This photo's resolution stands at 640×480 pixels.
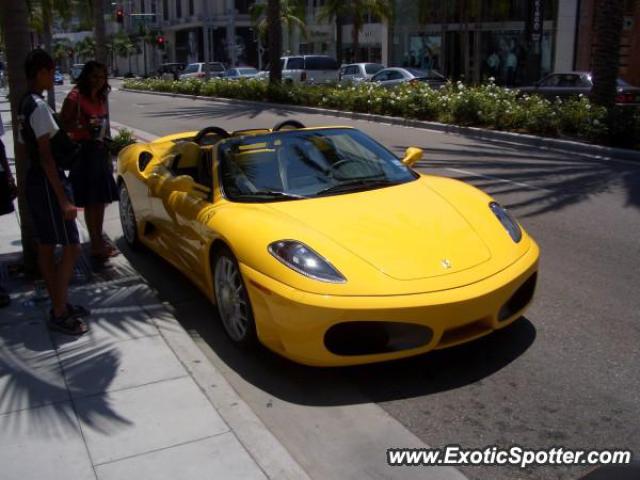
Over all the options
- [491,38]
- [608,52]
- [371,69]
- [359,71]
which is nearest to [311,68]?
[359,71]

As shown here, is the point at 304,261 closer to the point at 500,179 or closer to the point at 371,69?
the point at 500,179

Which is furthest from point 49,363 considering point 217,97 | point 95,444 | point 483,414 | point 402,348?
point 217,97

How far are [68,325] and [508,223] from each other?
2.98 m

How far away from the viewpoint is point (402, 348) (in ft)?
12.9

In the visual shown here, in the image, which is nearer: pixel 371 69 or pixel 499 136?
pixel 499 136

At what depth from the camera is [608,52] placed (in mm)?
14438

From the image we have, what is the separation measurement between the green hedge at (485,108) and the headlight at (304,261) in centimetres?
1025

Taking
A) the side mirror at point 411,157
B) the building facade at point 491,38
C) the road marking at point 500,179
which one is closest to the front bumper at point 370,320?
the side mirror at point 411,157

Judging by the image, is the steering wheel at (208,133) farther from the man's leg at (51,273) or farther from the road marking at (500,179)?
the road marking at (500,179)

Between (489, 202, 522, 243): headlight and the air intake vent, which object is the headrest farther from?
the air intake vent

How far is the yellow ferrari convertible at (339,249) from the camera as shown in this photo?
153 inches

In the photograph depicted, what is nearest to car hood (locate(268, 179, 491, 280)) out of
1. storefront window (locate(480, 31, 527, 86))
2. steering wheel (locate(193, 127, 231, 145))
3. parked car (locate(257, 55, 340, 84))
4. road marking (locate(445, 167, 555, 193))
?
steering wheel (locate(193, 127, 231, 145))

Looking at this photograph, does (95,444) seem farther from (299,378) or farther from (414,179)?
(414,179)

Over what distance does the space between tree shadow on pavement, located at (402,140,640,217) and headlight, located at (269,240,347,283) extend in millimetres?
4628
